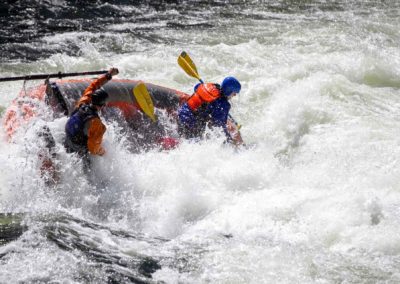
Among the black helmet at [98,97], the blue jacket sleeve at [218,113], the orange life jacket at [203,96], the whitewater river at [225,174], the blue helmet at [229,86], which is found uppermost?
the black helmet at [98,97]

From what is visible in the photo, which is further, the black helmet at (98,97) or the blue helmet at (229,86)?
the blue helmet at (229,86)

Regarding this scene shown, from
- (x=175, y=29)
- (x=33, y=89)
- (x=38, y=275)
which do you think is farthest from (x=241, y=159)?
(x=175, y=29)

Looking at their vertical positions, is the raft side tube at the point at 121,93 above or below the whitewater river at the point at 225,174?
above

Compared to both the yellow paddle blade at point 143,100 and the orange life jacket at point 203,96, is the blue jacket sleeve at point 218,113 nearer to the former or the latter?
the orange life jacket at point 203,96

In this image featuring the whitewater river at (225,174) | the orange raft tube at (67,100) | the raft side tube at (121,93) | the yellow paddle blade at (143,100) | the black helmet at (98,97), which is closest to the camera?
the whitewater river at (225,174)

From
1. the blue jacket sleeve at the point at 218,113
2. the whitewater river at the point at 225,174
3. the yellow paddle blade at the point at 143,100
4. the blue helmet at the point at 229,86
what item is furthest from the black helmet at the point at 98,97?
the blue helmet at the point at 229,86

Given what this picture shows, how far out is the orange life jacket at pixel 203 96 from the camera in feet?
23.5

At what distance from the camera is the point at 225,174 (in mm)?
6609

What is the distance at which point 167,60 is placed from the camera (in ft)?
33.4

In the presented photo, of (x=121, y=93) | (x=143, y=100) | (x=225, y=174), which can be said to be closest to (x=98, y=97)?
(x=143, y=100)

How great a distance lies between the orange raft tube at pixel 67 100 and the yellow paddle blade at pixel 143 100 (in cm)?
33

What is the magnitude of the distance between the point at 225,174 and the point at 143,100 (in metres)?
1.24

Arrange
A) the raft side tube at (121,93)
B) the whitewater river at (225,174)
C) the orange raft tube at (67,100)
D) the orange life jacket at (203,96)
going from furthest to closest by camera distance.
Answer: the orange life jacket at (203,96), the raft side tube at (121,93), the orange raft tube at (67,100), the whitewater river at (225,174)

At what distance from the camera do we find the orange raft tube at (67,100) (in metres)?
6.11
